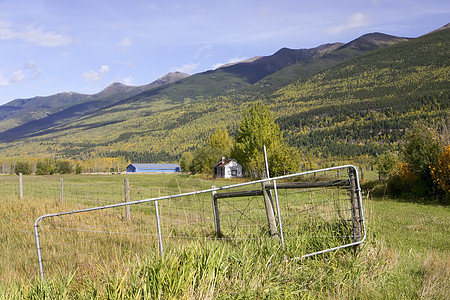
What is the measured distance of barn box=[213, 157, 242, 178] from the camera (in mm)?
77312

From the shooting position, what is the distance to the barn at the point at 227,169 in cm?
7731

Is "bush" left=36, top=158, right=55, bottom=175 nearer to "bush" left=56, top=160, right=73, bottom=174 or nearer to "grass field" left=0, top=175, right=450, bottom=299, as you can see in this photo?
"bush" left=56, top=160, right=73, bottom=174

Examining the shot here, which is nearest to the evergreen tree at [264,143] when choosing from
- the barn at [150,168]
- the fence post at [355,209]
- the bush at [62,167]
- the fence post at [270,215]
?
the fence post at [270,215]

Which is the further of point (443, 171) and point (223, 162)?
point (223, 162)

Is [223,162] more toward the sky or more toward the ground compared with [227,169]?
more toward the sky

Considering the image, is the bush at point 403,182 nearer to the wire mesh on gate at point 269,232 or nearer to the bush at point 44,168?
the wire mesh on gate at point 269,232

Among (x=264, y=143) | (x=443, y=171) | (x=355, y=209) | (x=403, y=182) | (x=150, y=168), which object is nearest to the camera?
(x=355, y=209)

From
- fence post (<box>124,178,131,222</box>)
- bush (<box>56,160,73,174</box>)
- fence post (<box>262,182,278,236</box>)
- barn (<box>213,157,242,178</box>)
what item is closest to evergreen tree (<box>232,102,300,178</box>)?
barn (<box>213,157,242,178</box>)

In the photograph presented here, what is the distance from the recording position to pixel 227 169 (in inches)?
3054

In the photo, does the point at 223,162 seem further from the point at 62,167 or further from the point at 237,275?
the point at 237,275

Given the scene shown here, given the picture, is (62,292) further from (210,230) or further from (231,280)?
(210,230)

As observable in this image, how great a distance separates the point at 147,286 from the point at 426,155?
75.2 feet

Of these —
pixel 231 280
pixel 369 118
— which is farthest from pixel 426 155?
pixel 369 118

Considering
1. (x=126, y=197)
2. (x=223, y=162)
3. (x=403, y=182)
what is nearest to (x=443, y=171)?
(x=403, y=182)
